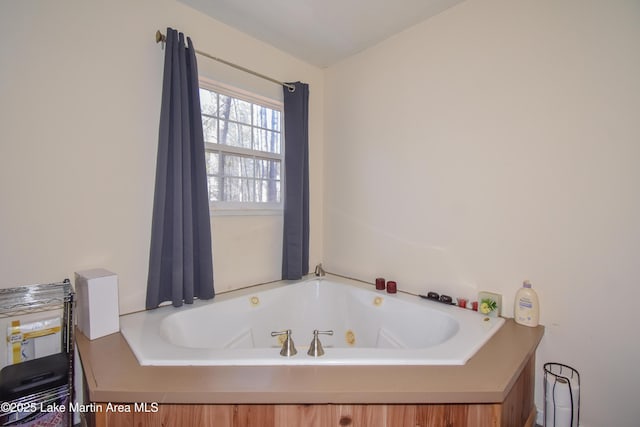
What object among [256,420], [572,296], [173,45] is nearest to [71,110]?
[173,45]

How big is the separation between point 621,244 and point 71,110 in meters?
2.53

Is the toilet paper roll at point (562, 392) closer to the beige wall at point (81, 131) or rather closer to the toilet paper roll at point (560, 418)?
the toilet paper roll at point (560, 418)

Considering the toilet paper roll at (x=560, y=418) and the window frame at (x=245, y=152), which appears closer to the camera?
the toilet paper roll at (x=560, y=418)

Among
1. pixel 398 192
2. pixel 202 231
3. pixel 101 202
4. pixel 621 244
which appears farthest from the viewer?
pixel 398 192

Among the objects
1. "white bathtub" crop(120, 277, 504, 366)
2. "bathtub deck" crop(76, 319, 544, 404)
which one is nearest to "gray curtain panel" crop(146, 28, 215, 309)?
"white bathtub" crop(120, 277, 504, 366)

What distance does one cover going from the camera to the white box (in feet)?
4.08

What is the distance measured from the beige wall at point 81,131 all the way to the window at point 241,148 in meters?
0.23

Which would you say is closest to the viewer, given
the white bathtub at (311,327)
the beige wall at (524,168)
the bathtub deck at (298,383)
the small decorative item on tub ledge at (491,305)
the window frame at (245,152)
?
the bathtub deck at (298,383)

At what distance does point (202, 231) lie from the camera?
169cm

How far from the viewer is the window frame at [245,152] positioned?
187 centimetres

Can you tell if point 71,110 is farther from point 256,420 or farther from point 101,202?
point 256,420

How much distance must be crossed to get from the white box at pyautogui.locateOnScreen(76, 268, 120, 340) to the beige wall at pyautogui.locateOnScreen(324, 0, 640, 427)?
1.56 metres

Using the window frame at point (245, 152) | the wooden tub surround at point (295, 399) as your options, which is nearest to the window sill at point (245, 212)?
the window frame at point (245, 152)

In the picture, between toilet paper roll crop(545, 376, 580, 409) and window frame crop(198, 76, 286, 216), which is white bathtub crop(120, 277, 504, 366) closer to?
toilet paper roll crop(545, 376, 580, 409)
